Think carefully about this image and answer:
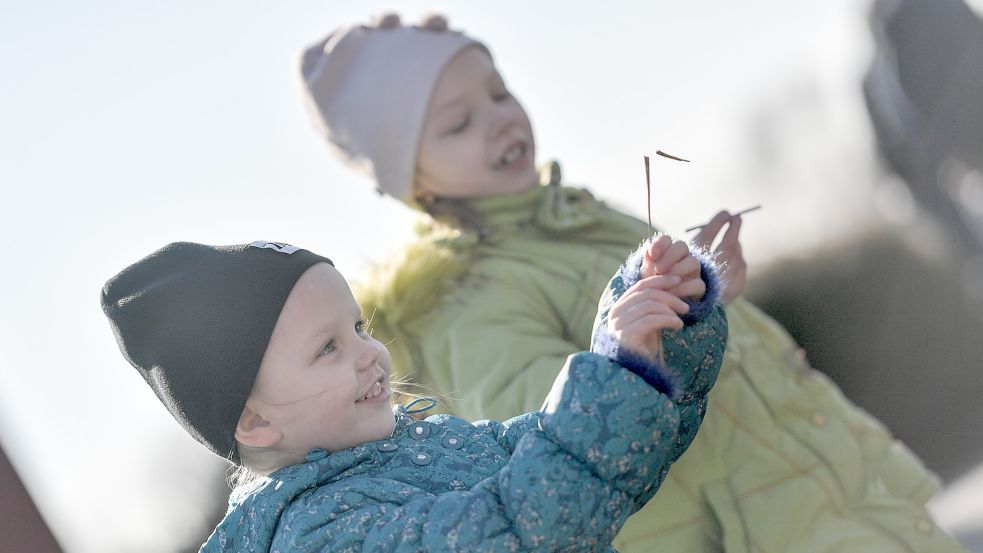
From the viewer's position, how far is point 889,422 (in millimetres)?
5242

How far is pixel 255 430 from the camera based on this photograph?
69.0 inches

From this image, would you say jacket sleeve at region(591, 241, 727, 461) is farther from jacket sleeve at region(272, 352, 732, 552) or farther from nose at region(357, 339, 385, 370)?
nose at region(357, 339, 385, 370)

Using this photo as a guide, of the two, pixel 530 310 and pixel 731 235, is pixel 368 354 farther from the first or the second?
pixel 530 310

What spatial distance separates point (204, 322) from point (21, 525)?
1100 millimetres

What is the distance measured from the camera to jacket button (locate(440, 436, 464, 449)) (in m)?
1.79

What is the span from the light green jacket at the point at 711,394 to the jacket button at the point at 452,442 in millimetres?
623

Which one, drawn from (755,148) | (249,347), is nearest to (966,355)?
(755,148)

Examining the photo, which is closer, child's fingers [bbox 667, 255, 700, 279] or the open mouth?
child's fingers [bbox 667, 255, 700, 279]

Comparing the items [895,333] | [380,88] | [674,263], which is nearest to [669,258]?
[674,263]

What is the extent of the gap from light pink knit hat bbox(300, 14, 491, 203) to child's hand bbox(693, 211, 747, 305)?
0.82 meters

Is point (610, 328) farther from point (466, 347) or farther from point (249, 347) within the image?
point (466, 347)

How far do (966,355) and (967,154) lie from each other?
2.80 ft

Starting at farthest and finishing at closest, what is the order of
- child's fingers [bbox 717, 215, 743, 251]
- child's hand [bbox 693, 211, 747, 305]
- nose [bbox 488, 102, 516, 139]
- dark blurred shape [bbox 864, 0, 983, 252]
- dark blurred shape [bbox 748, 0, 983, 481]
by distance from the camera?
dark blurred shape [bbox 748, 0, 983, 481] → dark blurred shape [bbox 864, 0, 983, 252] → nose [bbox 488, 102, 516, 139] → child's fingers [bbox 717, 215, 743, 251] → child's hand [bbox 693, 211, 747, 305]

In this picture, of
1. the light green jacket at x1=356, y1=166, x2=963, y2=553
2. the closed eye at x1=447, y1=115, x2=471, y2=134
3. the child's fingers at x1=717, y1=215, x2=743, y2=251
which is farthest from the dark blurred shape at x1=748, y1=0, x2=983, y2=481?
the child's fingers at x1=717, y1=215, x2=743, y2=251
